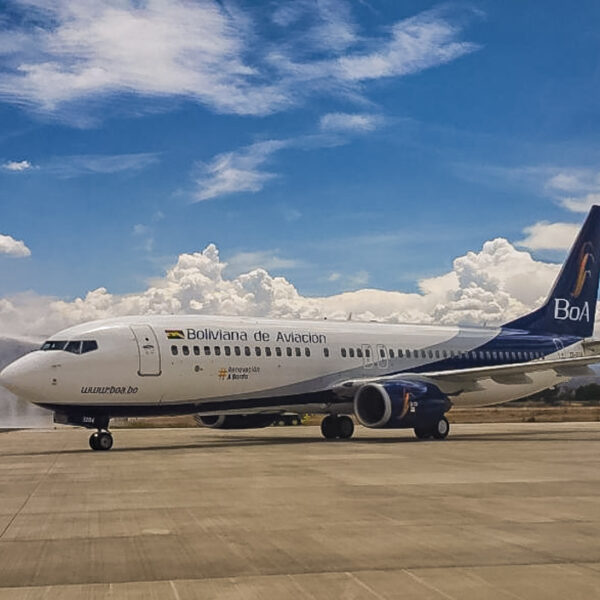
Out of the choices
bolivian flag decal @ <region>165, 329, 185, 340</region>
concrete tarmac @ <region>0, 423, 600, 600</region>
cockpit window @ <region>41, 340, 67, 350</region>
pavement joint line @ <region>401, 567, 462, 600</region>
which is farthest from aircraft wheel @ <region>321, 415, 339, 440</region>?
pavement joint line @ <region>401, 567, 462, 600</region>

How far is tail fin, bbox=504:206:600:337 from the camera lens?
35.8 m

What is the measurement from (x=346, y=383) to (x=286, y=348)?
2.42m

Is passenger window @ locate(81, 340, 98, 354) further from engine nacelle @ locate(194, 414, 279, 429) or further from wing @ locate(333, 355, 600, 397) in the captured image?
wing @ locate(333, 355, 600, 397)

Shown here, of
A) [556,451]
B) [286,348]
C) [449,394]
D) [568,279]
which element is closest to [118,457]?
[286,348]

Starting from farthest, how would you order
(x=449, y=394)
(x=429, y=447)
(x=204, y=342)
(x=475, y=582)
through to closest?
(x=449, y=394)
(x=204, y=342)
(x=429, y=447)
(x=475, y=582)

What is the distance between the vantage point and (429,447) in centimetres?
2364

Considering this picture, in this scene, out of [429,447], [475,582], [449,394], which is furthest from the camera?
[449,394]

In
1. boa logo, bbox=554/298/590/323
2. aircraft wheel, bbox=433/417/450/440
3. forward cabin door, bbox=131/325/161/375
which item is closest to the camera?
forward cabin door, bbox=131/325/161/375

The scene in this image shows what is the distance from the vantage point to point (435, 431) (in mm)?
27875

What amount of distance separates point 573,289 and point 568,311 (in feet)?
3.01

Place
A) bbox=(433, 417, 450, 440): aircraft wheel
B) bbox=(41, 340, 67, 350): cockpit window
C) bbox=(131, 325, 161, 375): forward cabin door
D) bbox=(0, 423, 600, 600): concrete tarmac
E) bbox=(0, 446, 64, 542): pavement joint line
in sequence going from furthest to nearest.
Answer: bbox=(433, 417, 450, 440): aircraft wheel < bbox=(131, 325, 161, 375): forward cabin door < bbox=(41, 340, 67, 350): cockpit window < bbox=(0, 446, 64, 542): pavement joint line < bbox=(0, 423, 600, 600): concrete tarmac

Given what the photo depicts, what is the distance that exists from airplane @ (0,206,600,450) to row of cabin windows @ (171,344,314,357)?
0.10 ft

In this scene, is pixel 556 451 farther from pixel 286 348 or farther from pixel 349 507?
pixel 349 507

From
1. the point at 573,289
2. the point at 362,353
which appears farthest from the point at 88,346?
the point at 573,289
